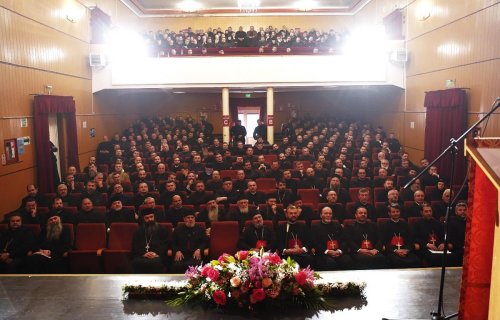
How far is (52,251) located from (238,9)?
16.2m

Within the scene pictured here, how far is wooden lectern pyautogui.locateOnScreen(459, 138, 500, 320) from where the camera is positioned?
2447 millimetres

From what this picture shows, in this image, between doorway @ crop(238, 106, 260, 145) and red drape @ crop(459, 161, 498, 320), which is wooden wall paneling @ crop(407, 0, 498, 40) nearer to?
red drape @ crop(459, 161, 498, 320)

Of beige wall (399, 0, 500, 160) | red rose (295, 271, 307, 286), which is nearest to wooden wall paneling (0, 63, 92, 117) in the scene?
red rose (295, 271, 307, 286)

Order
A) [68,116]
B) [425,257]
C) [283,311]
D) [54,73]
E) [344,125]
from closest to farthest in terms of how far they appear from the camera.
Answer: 1. [283,311]
2. [425,257]
3. [54,73]
4. [68,116]
5. [344,125]

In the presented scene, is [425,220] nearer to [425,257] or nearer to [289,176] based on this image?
[425,257]

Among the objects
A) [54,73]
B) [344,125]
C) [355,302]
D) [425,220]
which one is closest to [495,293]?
[355,302]

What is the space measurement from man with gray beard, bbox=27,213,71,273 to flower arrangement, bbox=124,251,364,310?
114 inches

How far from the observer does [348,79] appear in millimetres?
13445

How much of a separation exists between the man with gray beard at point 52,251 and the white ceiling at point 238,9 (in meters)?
14.1

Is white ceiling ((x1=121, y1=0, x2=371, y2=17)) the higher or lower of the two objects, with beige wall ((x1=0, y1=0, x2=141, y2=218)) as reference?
higher

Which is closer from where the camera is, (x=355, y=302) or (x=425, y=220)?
(x=355, y=302)

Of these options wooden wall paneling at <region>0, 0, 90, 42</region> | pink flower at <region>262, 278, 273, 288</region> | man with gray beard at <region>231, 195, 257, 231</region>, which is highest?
wooden wall paneling at <region>0, 0, 90, 42</region>

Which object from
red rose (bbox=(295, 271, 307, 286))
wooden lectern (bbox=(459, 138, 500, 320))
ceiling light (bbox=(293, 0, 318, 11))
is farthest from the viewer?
ceiling light (bbox=(293, 0, 318, 11))

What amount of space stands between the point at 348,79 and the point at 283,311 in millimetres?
11119
